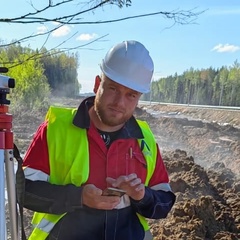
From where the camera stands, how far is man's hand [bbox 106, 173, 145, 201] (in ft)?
5.42

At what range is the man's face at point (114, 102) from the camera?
1.81 m

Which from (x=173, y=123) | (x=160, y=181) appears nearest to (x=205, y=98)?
(x=173, y=123)

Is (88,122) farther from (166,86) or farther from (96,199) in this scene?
(166,86)

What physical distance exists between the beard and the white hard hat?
0.39ft

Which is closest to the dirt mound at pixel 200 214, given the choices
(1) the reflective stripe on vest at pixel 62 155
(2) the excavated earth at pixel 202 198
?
(2) the excavated earth at pixel 202 198

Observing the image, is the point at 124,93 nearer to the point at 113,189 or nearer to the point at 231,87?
the point at 113,189

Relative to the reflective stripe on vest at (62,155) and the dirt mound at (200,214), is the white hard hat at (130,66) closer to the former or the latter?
the reflective stripe on vest at (62,155)

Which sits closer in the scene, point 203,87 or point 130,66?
point 130,66

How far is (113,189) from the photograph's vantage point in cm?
162

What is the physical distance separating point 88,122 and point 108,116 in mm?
88

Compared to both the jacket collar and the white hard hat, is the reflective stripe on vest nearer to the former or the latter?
the jacket collar

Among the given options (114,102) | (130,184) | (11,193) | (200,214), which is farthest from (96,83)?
(200,214)

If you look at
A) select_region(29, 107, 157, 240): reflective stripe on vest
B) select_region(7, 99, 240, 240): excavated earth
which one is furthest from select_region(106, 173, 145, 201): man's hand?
select_region(7, 99, 240, 240): excavated earth

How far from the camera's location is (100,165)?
1.80 metres
